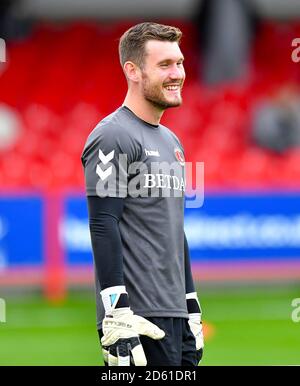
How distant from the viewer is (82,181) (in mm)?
14711

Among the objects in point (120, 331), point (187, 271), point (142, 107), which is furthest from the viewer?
point (187, 271)

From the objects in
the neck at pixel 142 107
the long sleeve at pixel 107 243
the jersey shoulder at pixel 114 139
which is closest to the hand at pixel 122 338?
the long sleeve at pixel 107 243

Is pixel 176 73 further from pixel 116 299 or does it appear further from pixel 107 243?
pixel 116 299

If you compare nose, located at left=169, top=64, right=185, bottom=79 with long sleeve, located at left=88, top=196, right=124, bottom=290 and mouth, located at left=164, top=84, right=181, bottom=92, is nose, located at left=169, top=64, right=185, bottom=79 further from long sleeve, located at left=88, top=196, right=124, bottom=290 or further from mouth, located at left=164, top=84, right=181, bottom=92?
long sleeve, located at left=88, top=196, right=124, bottom=290

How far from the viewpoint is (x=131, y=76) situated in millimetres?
4914

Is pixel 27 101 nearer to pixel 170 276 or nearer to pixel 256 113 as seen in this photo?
pixel 256 113

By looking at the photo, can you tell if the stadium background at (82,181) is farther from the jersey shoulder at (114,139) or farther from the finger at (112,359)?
the jersey shoulder at (114,139)

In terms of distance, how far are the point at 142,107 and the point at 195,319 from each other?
3.46 feet

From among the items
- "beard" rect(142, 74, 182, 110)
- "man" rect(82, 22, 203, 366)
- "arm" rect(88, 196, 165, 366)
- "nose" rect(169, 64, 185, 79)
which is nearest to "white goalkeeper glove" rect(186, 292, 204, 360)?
"man" rect(82, 22, 203, 366)

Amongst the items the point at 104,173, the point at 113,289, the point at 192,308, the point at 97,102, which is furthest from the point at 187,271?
the point at 97,102
